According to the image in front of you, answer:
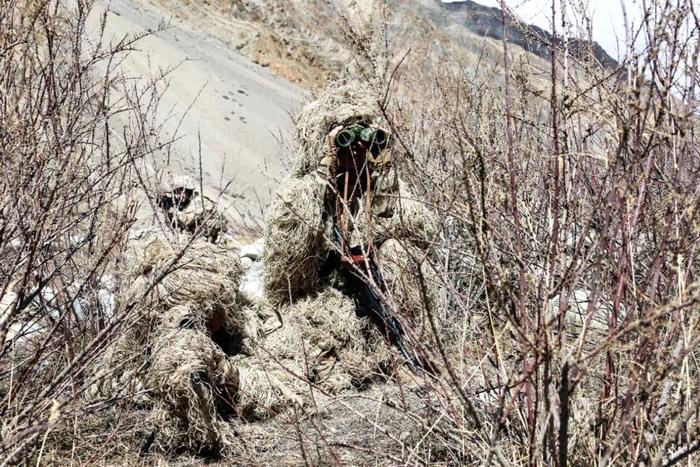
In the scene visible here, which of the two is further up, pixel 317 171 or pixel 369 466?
pixel 317 171

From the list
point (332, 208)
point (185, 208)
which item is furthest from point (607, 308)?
point (185, 208)

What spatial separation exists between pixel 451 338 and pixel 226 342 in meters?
1.17

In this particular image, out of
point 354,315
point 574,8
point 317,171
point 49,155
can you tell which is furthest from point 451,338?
point 49,155

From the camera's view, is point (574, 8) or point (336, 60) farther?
point (336, 60)

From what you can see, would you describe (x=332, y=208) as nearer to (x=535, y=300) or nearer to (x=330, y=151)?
(x=330, y=151)

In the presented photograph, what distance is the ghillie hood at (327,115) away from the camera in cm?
417

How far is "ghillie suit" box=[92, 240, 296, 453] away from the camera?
10.8ft

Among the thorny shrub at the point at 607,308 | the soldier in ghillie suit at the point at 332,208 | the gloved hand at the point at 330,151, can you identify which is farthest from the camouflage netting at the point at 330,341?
the thorny shrub at the point at 607,308

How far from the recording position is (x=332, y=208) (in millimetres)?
4297

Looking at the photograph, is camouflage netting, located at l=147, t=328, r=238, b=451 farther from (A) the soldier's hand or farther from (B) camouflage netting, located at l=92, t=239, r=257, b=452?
(A) the soldier's hand

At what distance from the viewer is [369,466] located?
9.36 ft

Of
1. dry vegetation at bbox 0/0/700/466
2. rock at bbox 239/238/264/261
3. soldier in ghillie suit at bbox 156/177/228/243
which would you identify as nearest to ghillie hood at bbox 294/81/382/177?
soldier in ghillie suit at bbox 156/177/228/243

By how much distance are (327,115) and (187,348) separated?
1.56m

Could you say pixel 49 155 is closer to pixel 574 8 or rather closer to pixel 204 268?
pixel 204 268
